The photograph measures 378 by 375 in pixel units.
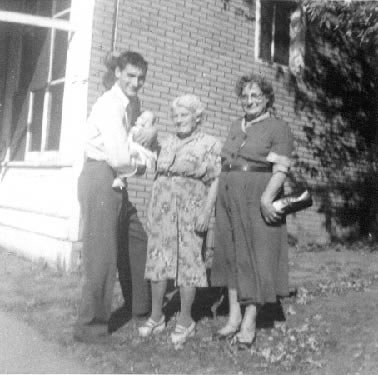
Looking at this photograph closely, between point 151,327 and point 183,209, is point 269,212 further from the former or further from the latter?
point 151,327

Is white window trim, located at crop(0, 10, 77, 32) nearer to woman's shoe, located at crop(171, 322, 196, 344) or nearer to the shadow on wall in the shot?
the shadow on wall

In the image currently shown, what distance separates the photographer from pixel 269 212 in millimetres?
3717

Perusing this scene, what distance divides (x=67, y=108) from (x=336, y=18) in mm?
3570

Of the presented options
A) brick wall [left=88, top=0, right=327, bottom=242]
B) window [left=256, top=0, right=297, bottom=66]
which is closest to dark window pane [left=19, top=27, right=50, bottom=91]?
brick wall [left=88, top=0, right=327, bottom=242]

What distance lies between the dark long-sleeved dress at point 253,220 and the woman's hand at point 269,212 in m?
0.04

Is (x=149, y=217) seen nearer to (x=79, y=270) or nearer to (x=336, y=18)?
(x=79, y=270)

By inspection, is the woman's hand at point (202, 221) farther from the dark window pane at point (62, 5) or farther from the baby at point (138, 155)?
the dark window pane at point (62, 5)

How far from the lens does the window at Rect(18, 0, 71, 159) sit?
680 centimetres

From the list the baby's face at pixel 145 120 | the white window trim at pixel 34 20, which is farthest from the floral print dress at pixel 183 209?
the white window trim at pixel 34 20

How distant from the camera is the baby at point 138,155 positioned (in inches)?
148

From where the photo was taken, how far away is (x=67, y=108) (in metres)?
6.26

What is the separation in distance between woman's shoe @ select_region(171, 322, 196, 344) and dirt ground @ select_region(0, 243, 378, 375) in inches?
2.1

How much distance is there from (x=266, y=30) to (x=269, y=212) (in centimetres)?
515

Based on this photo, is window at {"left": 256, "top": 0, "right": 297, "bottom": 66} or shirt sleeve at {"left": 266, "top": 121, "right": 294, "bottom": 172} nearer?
shirt sleeve at {"left": 266, "top": 121, "right": 294, "bottom": 172}
